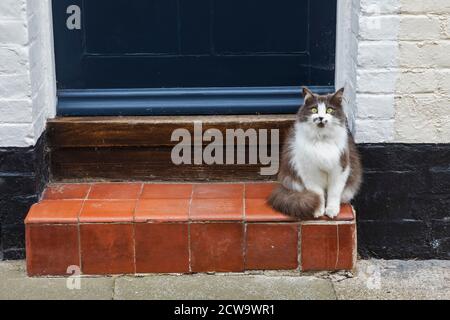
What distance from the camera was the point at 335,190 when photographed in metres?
4.67

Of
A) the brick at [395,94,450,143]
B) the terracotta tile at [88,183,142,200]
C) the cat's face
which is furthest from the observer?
the terracotta tile at [88,183,142,200]

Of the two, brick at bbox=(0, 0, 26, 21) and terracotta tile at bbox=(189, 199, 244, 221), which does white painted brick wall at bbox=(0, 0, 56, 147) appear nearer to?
brick at bbox=(0, 0, 26, 21)

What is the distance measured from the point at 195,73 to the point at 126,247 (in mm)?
1044

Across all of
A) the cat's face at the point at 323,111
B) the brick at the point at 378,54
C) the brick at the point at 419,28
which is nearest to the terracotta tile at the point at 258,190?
the cat's face at the point at 323,111

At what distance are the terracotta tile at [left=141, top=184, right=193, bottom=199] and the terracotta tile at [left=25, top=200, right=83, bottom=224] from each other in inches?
A: 14.4

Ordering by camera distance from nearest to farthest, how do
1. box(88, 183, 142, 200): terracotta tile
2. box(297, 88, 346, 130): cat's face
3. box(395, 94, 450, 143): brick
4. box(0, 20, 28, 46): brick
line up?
box(297, 88, 346, 130): cat's face < box(0, 20, 28, 46): brick < box(395, 94, 450, 143): brick < box(88, 183, 142, 200): terracotta tile

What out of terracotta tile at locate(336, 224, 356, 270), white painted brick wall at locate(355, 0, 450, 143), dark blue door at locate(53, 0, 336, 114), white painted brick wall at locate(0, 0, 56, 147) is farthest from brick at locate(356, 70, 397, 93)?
white painted brick wall at locate(0, 0, 56, 147)

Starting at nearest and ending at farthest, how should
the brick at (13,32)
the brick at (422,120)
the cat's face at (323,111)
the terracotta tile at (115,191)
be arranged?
the cat's face at (323,111) < the brick at (13,32) < the brick at (422,120) < the terracotta tile at (115,191)

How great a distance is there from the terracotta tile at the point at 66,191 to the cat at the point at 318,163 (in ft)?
3.27

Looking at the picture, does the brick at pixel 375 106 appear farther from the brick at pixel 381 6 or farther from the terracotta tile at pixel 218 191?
the terracotta tile at pixel 218 191

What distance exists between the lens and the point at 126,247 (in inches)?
185

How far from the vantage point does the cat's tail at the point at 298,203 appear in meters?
4.62

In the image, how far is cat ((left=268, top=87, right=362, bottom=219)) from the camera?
14.9 feet

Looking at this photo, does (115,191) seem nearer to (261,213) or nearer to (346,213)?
(261,213)
